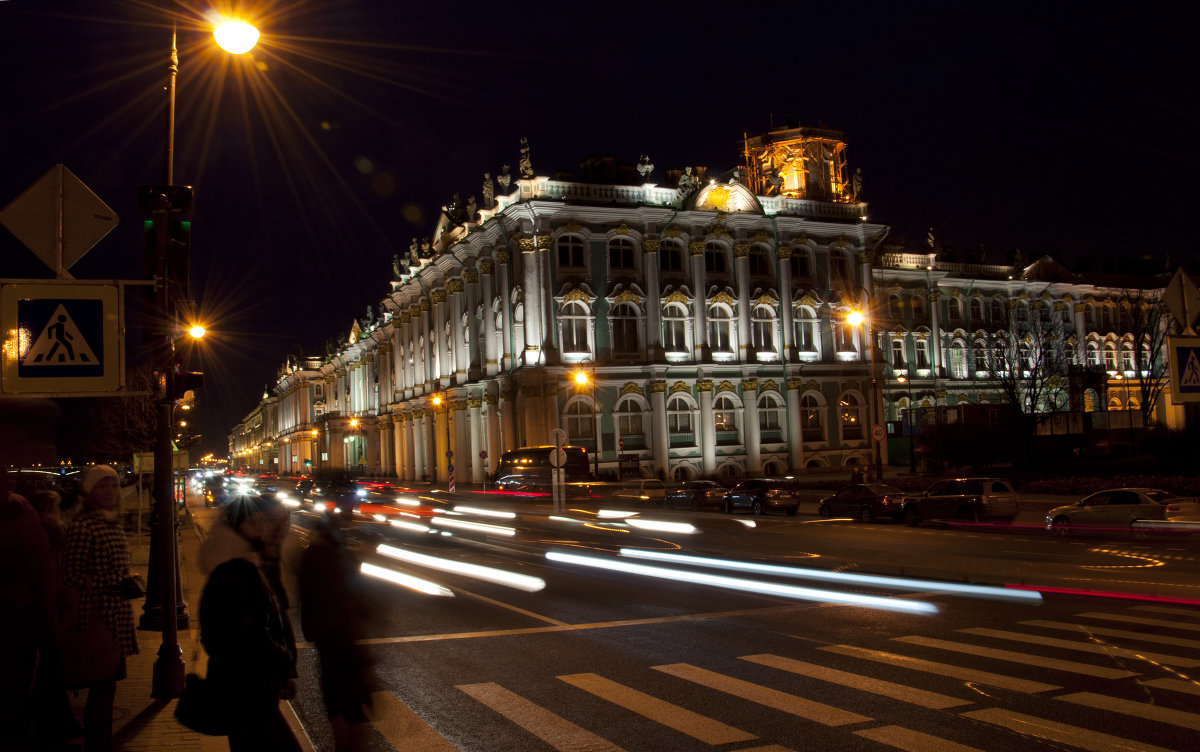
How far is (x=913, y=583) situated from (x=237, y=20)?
1373cm

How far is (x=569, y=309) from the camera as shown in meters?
58.5

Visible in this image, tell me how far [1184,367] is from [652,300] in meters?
49.3

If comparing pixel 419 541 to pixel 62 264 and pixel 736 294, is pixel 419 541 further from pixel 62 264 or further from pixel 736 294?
pixel 736 294

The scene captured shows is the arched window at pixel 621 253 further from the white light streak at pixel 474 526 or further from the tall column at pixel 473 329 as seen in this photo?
the white light streak at pixel 474 526

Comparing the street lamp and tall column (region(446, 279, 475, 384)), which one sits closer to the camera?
the street lamp

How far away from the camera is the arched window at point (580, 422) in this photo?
190ft

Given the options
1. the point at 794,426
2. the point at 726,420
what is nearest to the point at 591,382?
the point at 726,420

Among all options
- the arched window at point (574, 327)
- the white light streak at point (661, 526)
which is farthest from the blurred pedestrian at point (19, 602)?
the arched window at point (574, 327)

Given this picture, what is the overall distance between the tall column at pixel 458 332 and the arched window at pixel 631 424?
45.6 ft

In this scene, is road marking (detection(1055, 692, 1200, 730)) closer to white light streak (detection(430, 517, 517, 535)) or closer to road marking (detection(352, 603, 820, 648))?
road marking (detection(352, 603, 820, 648))

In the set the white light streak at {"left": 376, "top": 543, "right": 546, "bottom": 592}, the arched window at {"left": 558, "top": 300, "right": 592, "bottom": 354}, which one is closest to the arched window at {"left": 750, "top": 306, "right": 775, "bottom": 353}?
the arched window at {"left": 558, "top": 300, "right": 592, "bottom": 354}

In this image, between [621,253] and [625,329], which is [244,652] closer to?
[625,329]

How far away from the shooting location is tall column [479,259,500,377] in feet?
204

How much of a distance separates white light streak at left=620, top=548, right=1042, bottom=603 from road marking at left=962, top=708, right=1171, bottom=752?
7.29m
